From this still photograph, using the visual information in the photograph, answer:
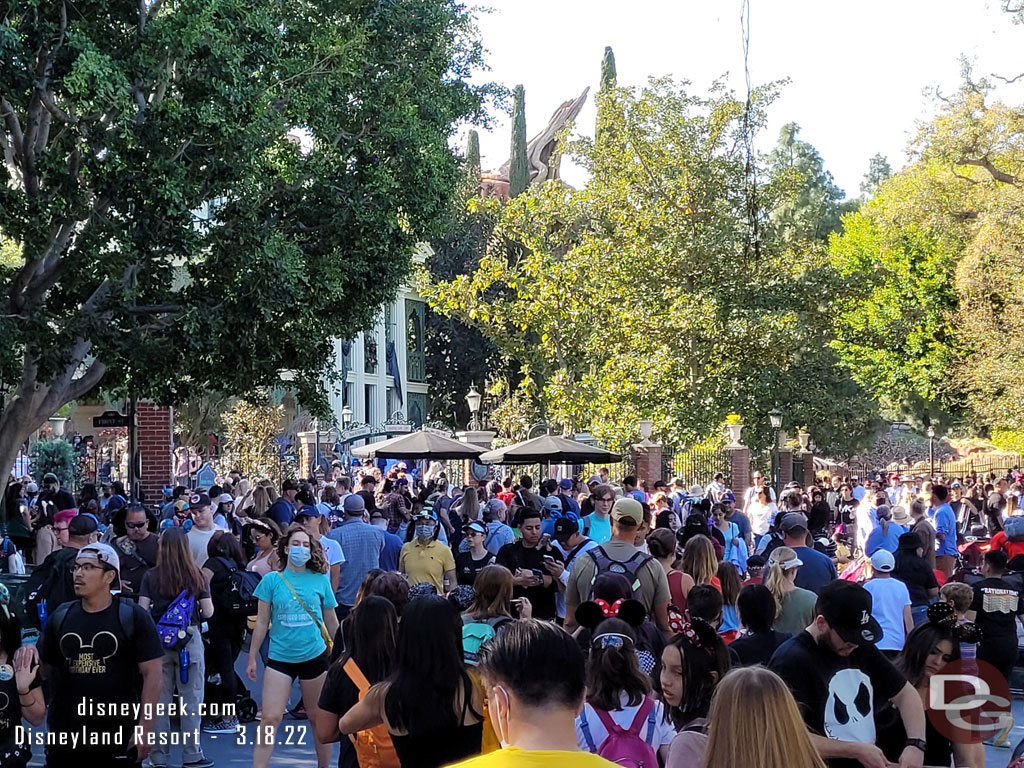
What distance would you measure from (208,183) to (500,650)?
11497mm

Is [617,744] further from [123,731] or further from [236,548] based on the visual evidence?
[236,548]

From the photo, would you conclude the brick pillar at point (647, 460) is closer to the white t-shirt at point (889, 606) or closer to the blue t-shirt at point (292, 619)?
the white t-shirt at point (889, 606)

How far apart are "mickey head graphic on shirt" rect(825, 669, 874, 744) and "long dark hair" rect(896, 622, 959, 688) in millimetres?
969

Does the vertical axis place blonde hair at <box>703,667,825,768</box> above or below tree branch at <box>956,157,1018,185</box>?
below

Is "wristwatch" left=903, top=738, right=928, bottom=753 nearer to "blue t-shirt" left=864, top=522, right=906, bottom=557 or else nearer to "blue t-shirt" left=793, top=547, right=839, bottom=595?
"blue t-shirt" left=793, top=547, right=839, bottom=595

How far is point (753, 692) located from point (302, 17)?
48.0 ft

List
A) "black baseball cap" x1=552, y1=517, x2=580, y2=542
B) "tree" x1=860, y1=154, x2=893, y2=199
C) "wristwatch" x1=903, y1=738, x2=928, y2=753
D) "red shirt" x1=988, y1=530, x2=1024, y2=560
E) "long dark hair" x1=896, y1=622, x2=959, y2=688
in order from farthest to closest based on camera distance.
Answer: "tree" x1=860, y1=154, x2=893, y2=199 → "red shirt" x1=988, y1=530, x2=1024, y2=560 → "black baseball cap" x1=552, y1=517, x2=580, y2=542 → "long dark hair" x1=896, y1=622, x2=959, y2=688 → "wristwatch" x1=903, y1=738, x2=928, y2=753

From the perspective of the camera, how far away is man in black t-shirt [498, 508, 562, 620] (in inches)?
369

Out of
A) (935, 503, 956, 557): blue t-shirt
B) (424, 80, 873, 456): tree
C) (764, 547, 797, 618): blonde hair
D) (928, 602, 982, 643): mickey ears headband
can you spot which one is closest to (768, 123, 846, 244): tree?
(424, 80, 873, 456): tree

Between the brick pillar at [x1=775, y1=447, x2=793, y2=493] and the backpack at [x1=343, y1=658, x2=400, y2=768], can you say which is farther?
the brick pillar at [x1=775, y1=447, x2=793, y2=493]

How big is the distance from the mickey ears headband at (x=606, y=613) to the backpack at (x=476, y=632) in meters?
0.43

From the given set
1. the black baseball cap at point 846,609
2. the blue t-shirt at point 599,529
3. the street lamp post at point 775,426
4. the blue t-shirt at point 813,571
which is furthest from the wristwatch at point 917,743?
the street lamp post at point 775,426

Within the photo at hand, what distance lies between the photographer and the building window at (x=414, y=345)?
59219 mm

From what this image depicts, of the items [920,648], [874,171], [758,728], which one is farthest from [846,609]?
[874,171]
